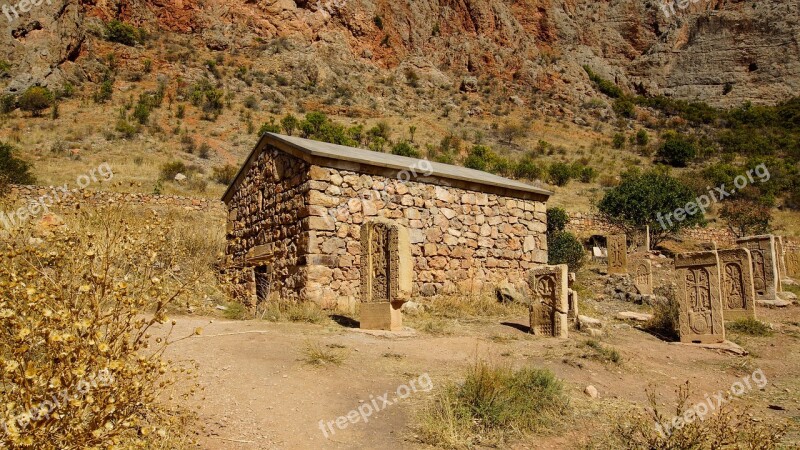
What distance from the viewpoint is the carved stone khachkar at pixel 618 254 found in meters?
18.9

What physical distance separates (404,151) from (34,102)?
21.9 m

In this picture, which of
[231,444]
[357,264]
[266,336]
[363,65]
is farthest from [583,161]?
[231,444]

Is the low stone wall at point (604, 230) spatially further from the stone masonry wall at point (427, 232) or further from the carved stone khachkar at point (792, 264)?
the stone masonry wall at point (427, 232)

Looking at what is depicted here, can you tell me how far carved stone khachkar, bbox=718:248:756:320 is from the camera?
12742mm

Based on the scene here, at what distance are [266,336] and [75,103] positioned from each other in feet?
111

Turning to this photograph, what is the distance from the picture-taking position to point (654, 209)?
25422mm

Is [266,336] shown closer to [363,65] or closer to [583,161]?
[583,161]

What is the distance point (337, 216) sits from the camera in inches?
441

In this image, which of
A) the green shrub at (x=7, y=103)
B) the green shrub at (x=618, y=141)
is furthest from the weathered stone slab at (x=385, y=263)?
the green shrub at (x=618, y=141)

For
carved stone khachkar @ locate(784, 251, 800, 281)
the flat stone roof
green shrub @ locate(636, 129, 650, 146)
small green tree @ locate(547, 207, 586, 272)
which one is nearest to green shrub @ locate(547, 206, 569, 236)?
small green tree @ locate(547, 207, 586, 272)

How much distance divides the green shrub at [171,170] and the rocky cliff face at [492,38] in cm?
1810

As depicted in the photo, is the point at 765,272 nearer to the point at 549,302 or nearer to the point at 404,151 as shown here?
the point at 549,302
